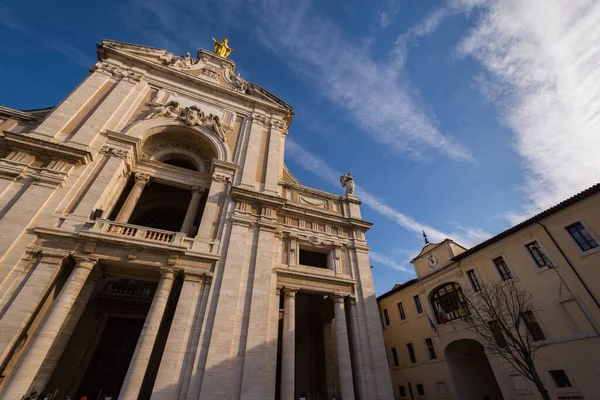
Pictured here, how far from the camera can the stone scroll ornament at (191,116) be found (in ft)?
60.0

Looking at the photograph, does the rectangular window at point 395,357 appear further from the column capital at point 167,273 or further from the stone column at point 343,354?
the column capital at point 167,273

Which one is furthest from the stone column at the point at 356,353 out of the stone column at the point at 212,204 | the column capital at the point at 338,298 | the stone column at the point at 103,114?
the stone column at the point at 103,114

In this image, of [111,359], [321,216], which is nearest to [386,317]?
[321,216]

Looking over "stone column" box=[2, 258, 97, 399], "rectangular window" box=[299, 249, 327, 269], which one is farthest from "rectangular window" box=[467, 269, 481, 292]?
"stone column" box=[2, 258, 97, 399]

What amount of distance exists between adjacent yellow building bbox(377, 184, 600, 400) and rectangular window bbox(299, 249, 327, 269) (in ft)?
32.9

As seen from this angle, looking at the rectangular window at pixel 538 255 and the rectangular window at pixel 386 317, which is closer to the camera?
the rectangular window at pixel 538 255

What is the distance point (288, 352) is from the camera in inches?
496

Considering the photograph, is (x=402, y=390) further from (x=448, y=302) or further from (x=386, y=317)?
(x=448, y=302)

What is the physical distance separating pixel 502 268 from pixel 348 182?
11.7 metres

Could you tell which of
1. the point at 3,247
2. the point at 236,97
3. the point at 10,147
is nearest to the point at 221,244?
the point at 3,247

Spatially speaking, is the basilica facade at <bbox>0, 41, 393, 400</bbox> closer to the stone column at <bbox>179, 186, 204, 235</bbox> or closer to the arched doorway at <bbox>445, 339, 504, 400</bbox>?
the stone column at <bbox>179, 186, 204, 235</bbox>

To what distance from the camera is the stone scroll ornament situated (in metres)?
18.3

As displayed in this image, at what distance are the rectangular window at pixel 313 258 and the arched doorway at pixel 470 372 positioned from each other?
36.9 feet

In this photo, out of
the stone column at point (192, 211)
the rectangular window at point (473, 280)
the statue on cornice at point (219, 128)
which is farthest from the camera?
the statue on cornice at point (219, 128)
